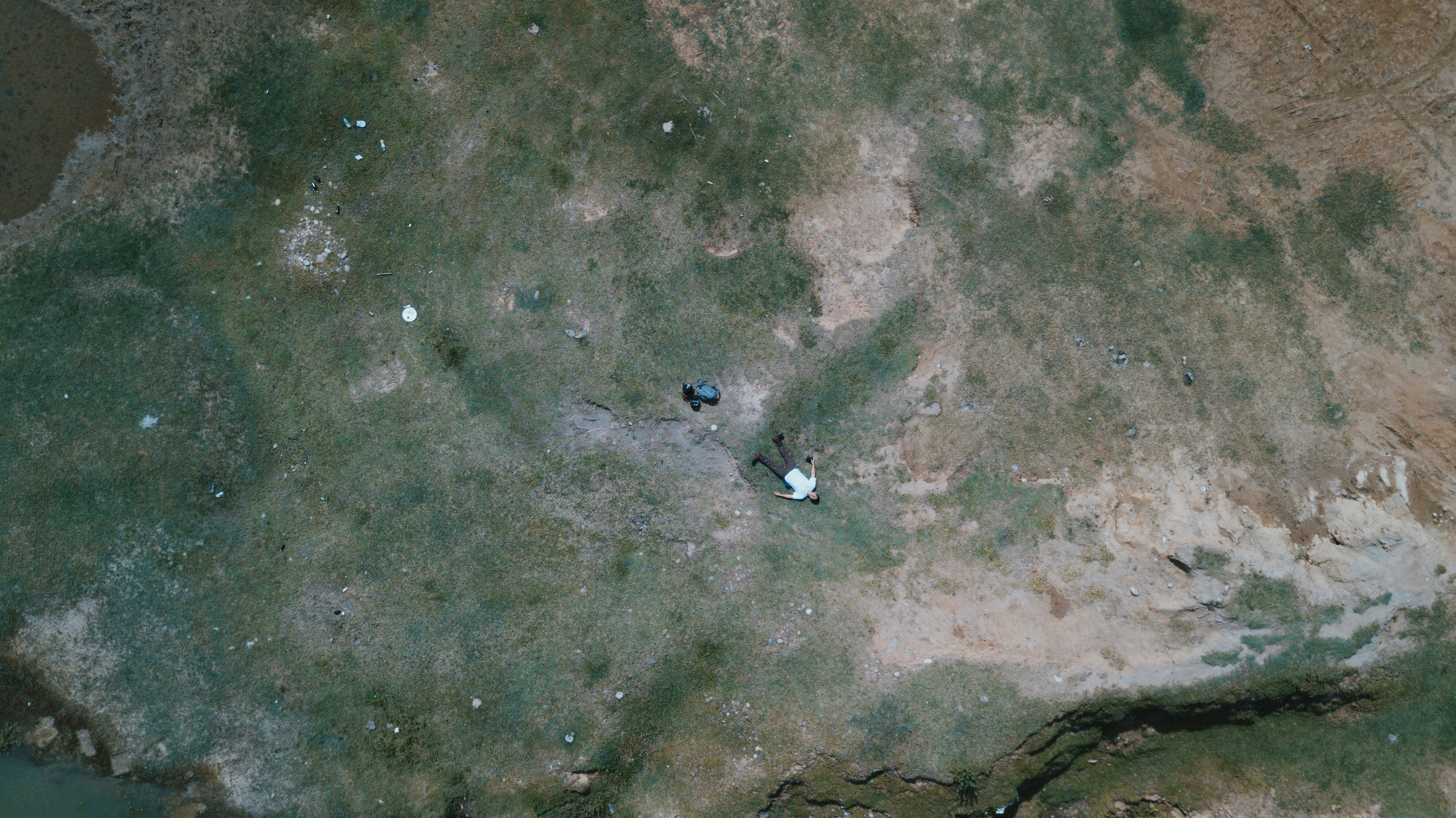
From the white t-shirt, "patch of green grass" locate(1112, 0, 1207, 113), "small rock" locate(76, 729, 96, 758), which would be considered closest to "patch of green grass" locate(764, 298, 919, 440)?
the white t-shirt

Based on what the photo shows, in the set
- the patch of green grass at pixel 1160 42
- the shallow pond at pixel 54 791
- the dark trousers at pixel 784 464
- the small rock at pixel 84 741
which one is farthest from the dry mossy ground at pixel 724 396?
the shallow pond at pixel 54 791

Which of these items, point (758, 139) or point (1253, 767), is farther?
point (758, 139)

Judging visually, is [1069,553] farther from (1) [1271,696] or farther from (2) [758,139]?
(2) [758,139]

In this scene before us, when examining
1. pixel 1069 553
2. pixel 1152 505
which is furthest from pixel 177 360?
pixel 1152 505

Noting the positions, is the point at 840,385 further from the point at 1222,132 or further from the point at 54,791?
the point at 54,791

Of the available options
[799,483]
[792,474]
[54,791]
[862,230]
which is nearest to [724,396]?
[792,474]

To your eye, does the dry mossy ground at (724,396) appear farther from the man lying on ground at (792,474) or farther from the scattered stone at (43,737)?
the scattered stone at (43,737)
